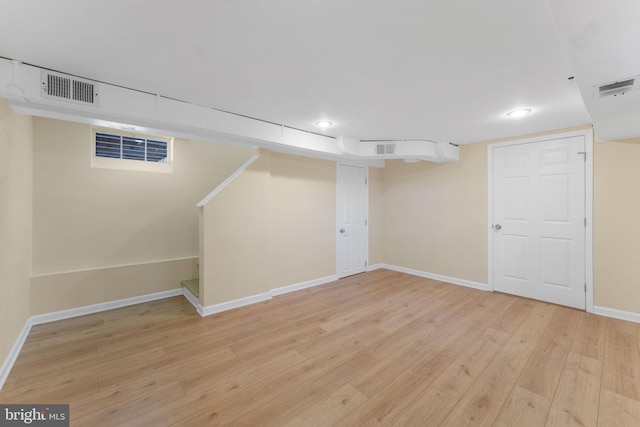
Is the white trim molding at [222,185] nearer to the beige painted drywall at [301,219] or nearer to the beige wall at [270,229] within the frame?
the beige wall at [270,229]

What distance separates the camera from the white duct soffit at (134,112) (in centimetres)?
191

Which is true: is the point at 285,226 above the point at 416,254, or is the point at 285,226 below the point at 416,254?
above

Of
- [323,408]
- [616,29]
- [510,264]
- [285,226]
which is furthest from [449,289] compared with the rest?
[616,29]

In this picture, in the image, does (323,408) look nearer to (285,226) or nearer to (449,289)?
(285,226)

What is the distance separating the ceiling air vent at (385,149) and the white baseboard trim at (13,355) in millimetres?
4553

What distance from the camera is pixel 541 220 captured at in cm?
359

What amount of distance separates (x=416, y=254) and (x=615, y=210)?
2669 millimetres

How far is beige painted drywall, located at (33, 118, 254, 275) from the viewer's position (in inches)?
120

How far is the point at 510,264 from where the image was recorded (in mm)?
3881

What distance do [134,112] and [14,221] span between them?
147 centimetres

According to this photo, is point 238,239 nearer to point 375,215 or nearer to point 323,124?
point 323,124

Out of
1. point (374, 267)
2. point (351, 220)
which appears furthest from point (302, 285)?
point (374, 267)

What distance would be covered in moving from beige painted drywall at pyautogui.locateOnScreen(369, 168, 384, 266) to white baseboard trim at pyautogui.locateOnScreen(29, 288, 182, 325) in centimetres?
363

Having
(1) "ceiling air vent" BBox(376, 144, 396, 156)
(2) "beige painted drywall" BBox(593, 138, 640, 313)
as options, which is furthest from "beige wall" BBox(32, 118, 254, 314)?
(2) "beige painted drywall" BBox(593, 138, 640, 313)
